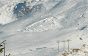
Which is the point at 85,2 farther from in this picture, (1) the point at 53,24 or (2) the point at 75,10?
(1) the point at 53,24

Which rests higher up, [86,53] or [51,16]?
[51,16]

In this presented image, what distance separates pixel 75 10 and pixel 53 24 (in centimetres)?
2552

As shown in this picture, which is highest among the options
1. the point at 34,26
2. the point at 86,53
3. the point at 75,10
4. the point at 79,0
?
the point at 79,0

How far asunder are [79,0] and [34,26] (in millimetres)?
56103

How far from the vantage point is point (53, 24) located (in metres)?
164

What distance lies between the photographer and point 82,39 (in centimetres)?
10106

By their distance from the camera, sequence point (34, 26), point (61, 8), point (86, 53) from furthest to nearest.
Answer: point (61, 8)
point (34, 26)
point (86, 53)

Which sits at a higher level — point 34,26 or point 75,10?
point 75,10

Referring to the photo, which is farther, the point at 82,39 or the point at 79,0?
the point at 79,0

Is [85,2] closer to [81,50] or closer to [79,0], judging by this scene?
[79,0]

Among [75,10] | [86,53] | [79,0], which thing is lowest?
[86,53]

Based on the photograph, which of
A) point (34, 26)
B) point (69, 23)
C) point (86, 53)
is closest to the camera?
point (86, 53)

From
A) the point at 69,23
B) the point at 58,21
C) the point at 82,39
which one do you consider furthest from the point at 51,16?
the point at 82,39

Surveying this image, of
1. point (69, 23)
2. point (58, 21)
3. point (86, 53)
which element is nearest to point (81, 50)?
point (86, 53)
